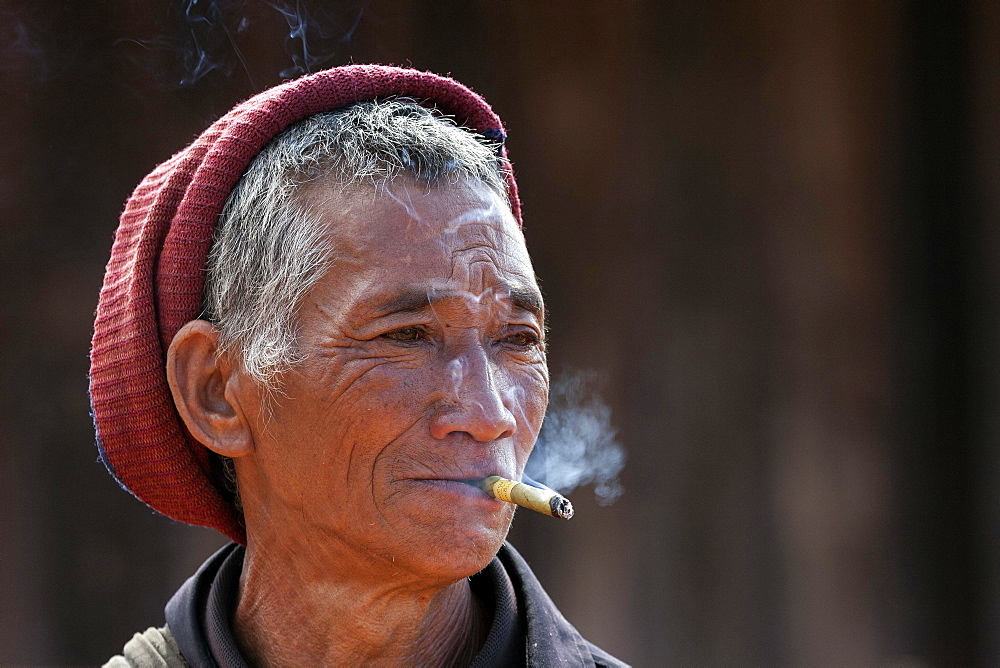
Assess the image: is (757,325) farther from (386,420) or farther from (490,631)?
(386,420)

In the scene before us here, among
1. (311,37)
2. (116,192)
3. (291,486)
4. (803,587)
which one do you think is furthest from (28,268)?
(803,587)

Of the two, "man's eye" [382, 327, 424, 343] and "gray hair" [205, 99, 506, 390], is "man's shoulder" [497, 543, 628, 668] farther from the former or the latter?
"gray hair" [205, 99, 506, 390]

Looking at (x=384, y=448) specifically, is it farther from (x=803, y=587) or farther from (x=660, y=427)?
(x=803, y=587)

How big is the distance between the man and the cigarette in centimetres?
3

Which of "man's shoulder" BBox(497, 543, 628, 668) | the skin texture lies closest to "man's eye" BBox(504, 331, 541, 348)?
the skin texture

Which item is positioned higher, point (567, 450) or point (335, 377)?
point (335, 377)

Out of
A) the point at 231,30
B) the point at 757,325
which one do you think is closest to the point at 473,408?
the point at 231,30

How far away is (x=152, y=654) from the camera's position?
6.86 ft

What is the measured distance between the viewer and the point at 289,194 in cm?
199

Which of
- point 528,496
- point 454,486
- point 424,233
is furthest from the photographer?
point 424,233

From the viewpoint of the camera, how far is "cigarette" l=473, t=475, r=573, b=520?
161cm

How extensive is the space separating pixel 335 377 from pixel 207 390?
Answer: 1.19ft

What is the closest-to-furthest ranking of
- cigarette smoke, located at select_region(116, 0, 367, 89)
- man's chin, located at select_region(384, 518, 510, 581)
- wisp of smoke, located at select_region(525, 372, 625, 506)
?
1. man's chin, located at select_region(384, 518, 510, 581)
2. wisp of smoke, located at select_region(525, 372, 625, 506)
3. cigarette smoke, located at select_region(116, 0, 367, 89)

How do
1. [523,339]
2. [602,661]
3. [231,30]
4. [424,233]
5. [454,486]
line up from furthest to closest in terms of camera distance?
[231,30] → [602,661] → [523,339] → [424,233] → [454,486]
